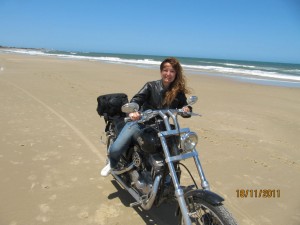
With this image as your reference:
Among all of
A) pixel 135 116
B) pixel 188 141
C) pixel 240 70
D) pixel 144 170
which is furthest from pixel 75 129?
pixel 240 70

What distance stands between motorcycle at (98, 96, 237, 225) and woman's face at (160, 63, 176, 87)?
43 cm

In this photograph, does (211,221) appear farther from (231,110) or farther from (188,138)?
(231,110)

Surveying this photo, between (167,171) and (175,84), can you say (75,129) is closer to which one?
(175,84)

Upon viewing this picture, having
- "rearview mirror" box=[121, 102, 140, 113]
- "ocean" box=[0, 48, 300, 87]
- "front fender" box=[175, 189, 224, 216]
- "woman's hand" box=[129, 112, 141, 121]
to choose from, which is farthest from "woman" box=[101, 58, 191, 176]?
"ocean" box=[0, 48, 300, 87]

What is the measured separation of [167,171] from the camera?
278cm

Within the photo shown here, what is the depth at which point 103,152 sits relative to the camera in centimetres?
520

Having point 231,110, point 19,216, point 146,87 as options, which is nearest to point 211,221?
point 146,87

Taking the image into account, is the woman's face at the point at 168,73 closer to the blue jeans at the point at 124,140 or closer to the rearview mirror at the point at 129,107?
the blue jeans at the point at 124,140

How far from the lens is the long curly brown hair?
3332mm

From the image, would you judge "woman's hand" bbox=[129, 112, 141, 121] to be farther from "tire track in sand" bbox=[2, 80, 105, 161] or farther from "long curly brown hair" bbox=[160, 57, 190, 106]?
"tire track in sand" bbox=[2, 80, 105, 161]

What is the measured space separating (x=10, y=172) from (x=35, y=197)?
875mm

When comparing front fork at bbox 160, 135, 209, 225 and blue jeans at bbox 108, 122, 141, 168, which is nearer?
front fork at bbox 160, 135, 209, 225
